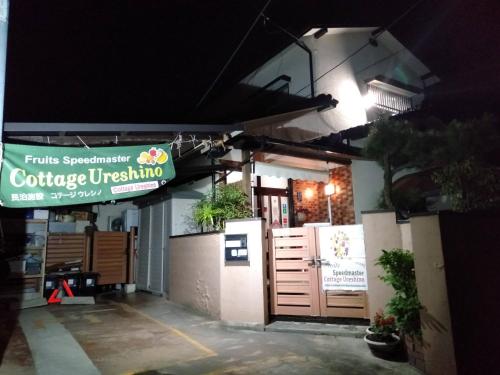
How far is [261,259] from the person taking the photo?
704cm

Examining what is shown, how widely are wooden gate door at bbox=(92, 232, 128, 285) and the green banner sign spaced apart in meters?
9.31

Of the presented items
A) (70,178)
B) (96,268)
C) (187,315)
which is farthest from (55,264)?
(70,178)

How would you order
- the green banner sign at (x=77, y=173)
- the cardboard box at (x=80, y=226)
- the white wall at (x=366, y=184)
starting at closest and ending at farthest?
the green banner sign at (x=77, y=173) < the white wall at (x=366, y=184) < the cardboard box at (x=80, y=226)

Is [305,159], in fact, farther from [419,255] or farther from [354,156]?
[419,255]

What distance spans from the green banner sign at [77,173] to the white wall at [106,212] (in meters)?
9.86

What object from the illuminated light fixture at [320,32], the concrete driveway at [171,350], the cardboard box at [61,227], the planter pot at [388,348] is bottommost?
A: the concrete driveway at [171,350]

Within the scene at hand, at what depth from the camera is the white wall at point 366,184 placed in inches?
363

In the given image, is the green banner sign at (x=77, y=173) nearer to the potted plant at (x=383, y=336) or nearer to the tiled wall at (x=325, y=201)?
the potted plant at (x=383, y=336)

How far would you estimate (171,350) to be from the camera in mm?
5629

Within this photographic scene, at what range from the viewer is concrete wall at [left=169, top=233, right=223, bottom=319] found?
25.9 feet

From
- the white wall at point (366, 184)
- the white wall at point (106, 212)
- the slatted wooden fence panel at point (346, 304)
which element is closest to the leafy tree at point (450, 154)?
the white wall at point (366, 184)

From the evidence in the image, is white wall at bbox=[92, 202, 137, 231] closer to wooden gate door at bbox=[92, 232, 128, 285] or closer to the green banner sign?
wooden gate door at bbox=[92, 232, 128, 285]

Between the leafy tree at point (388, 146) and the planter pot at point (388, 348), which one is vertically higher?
the leafy tree at point (388, 146)

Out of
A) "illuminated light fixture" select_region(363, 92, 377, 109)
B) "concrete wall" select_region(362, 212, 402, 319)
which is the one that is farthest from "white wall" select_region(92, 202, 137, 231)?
"concrete wall" select_region(362, 212, 402, 319)
